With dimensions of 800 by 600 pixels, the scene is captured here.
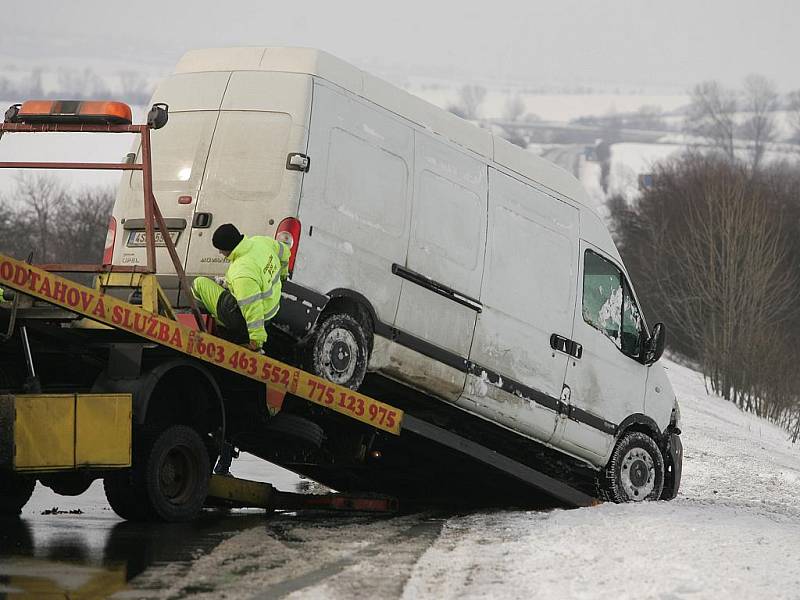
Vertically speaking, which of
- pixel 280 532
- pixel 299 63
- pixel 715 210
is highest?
pixel 715 210

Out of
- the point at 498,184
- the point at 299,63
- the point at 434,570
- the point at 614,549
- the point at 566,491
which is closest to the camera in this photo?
the point at 434,570

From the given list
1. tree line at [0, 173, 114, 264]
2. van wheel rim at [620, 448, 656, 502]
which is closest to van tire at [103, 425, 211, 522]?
van wheel rim at [620, 448, 656, 502]

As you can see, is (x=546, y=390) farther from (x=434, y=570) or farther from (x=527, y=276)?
(x=434, y=570)

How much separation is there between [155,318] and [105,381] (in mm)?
575

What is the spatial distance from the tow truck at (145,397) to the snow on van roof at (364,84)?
46.4 inches

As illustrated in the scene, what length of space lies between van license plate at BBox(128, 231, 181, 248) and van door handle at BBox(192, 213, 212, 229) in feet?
0.48

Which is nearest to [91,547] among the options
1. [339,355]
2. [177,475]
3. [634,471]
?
[177,475]

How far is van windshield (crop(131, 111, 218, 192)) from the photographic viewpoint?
9969 millimetres

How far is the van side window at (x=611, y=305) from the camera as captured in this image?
40.4ft

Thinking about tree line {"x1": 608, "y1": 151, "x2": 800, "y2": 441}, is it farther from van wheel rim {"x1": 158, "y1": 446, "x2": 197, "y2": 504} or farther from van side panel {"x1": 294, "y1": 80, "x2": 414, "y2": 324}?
van wheel rim {"x1": 158, "y1": 446, "x2": 197, "y2": 504}

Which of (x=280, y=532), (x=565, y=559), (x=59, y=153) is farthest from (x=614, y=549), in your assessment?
(x=59, y=153)

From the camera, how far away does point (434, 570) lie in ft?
24.8

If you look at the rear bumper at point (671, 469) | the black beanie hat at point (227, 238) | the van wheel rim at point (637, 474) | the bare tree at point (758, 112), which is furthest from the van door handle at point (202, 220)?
the bare tree at point (758, 112)

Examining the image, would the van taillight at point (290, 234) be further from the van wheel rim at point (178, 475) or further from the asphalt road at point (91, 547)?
the asphalt road at point (91, 547)
